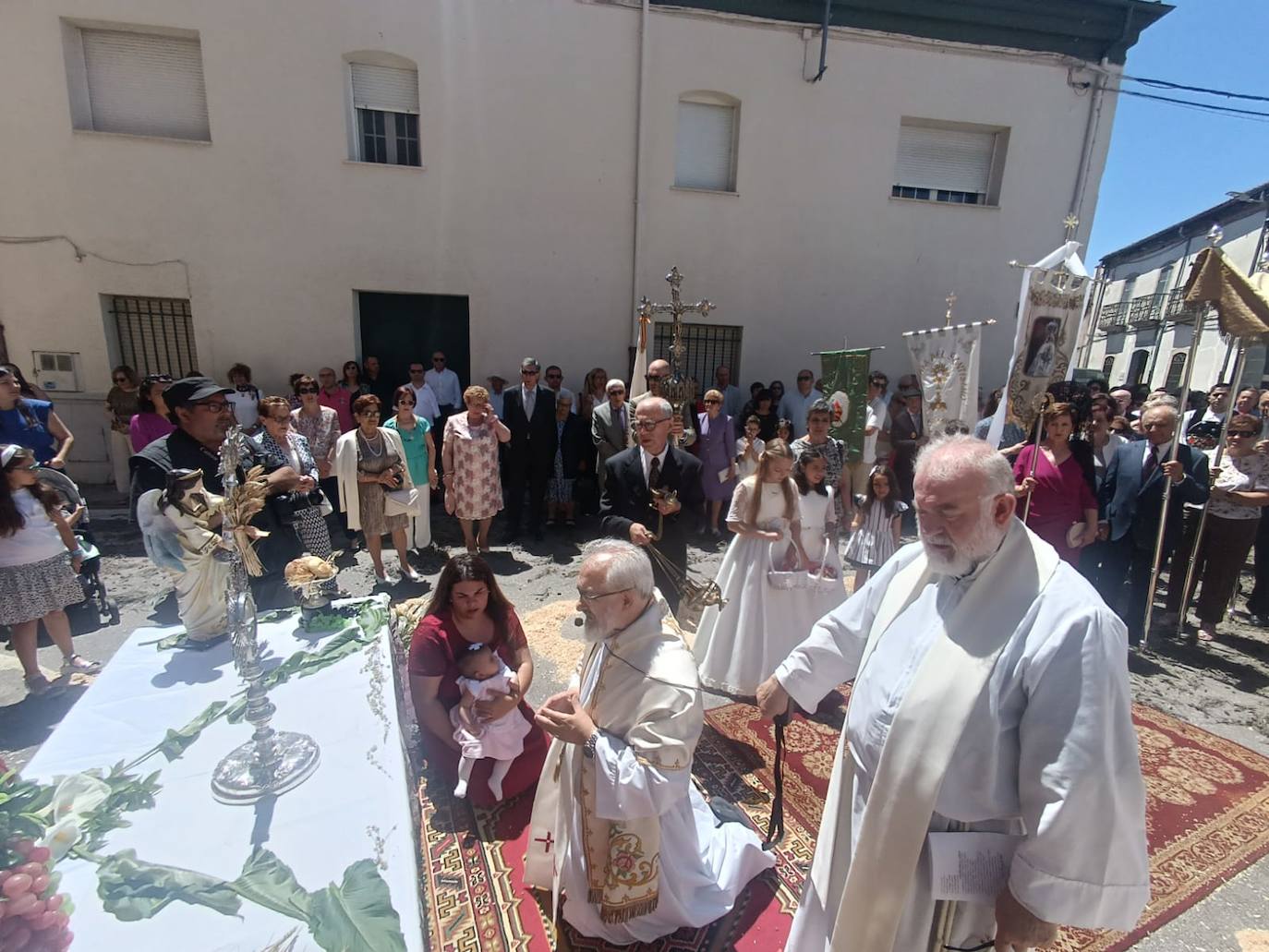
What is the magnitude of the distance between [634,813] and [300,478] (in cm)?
237

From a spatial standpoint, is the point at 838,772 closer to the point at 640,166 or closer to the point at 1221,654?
the point at 1221,654

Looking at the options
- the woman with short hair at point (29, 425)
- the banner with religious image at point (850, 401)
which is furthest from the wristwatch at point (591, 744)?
the woman with short hair at point (29, 425)

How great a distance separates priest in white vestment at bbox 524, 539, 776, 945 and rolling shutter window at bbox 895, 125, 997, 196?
1021cm

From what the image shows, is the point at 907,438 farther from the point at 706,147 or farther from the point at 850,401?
the point at 706,147

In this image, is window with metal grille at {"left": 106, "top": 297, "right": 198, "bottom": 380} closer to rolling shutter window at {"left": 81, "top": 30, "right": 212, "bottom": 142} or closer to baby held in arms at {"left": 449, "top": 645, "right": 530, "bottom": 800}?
rolling shutter window at {"left": 81, "top": 30, "right": 212, "bottom": 142}

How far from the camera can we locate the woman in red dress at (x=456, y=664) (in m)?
2.87

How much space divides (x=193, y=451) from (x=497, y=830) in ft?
7.28

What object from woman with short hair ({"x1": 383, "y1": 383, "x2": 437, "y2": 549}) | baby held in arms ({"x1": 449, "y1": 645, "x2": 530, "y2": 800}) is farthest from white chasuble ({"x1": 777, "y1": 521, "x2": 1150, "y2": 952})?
woman with short hair ({"x1": 383, "y1": 383, "x2": 437, "y2": 549})

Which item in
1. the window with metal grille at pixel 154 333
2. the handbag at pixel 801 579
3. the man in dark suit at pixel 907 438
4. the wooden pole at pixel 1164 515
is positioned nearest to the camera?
the handbag at pixel 801 579

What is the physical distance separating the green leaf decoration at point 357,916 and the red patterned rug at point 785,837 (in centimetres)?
100

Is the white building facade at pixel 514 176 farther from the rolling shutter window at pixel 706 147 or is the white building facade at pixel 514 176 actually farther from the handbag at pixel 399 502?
the handbag at pixel 399 502

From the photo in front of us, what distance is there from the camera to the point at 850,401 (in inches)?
224

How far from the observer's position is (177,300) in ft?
28.1

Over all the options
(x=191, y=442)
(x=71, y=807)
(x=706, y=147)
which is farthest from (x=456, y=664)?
(x=706, y=147)
